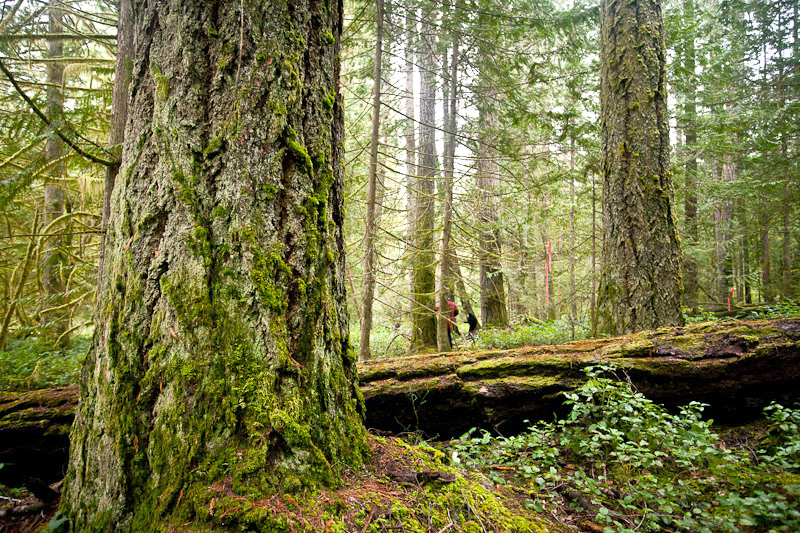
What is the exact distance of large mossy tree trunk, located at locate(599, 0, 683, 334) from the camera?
5160 millimetres

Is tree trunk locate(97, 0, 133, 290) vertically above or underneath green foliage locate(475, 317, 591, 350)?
above

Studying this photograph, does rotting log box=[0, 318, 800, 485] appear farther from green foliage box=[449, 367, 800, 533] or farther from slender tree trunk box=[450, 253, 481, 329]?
slender tree trunk box=[450, 253, 481, 329]

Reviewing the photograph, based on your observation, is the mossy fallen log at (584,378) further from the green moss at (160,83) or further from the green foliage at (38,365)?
the green foliage at (38,365)

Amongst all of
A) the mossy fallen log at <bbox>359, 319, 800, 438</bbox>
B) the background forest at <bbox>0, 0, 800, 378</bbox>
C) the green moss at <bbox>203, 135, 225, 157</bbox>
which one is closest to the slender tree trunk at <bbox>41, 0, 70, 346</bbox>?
the background forest at <bbox>0, 0, 800, 378</bbox>

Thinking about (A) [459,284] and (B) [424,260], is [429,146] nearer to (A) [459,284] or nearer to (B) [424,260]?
(B) [424,260]

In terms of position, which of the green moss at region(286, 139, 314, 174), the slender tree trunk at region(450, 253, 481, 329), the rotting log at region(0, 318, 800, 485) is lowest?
the rotting log at region(0, 318, 800, 485)

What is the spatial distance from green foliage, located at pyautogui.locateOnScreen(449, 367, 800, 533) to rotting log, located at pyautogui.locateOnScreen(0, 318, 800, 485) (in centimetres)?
20

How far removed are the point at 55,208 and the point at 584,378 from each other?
11.3 m

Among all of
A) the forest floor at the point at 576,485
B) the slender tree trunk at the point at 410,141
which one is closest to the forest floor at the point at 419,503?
the forest floor at the point at 576,485

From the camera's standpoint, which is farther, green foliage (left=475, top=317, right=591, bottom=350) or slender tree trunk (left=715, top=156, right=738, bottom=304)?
slender tree trunk (left=715, top=156, right=738, bottom=304)

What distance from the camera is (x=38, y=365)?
4.35 meters

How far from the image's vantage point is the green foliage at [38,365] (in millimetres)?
5027

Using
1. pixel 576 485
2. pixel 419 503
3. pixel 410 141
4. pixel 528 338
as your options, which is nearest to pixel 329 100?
pixel 419 503

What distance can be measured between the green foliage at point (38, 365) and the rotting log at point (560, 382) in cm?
252
